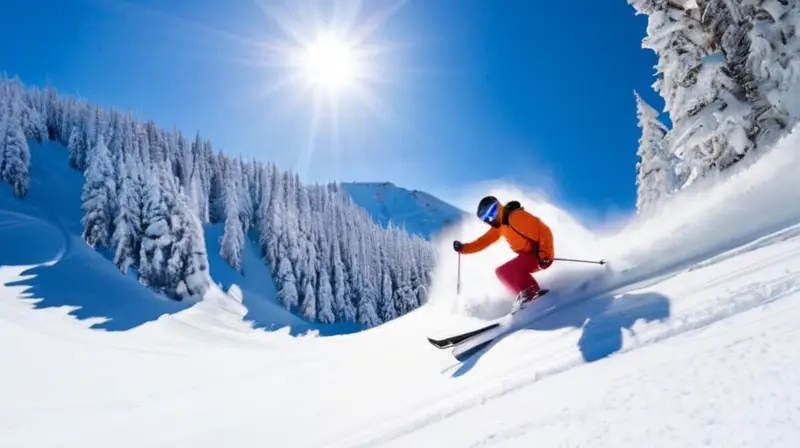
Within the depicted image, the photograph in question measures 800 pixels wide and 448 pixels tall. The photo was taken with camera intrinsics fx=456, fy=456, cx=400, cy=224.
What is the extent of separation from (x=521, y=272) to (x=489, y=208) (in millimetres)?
954

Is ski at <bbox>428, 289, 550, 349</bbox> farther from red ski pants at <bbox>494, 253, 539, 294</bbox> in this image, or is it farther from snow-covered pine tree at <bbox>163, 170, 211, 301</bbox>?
snow-covered pine tree at <bbox>163, 170, 211, 301</bbox>

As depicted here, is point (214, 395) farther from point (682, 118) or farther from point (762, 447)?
point (682, 118)

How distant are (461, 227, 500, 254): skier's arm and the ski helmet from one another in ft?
0.75

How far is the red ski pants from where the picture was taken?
5992mm

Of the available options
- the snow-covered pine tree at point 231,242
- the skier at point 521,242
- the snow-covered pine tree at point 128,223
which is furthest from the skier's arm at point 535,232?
the snow-covered pine tree at point 231,242

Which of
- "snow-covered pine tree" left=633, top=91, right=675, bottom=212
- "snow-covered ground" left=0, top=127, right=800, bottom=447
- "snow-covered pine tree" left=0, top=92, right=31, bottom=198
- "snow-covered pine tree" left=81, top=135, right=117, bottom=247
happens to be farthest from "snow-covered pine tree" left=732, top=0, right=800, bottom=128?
"snow-covered pine tree" left=0, top=92, right=31, bottom=198

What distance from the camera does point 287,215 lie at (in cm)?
6328

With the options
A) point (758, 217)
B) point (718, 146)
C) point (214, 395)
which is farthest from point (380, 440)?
point (718, 146)

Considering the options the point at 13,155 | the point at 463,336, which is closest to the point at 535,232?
the point at 463,336

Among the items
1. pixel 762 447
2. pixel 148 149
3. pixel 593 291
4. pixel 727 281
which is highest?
pixel 148 149

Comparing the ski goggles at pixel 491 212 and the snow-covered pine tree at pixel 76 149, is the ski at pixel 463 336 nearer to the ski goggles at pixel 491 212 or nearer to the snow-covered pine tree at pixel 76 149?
the ski goggles at pixel 491 212

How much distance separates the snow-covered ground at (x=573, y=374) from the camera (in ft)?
8.07

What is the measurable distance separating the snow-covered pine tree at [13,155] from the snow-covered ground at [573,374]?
42649 mm

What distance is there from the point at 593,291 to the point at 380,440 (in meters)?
3.48
